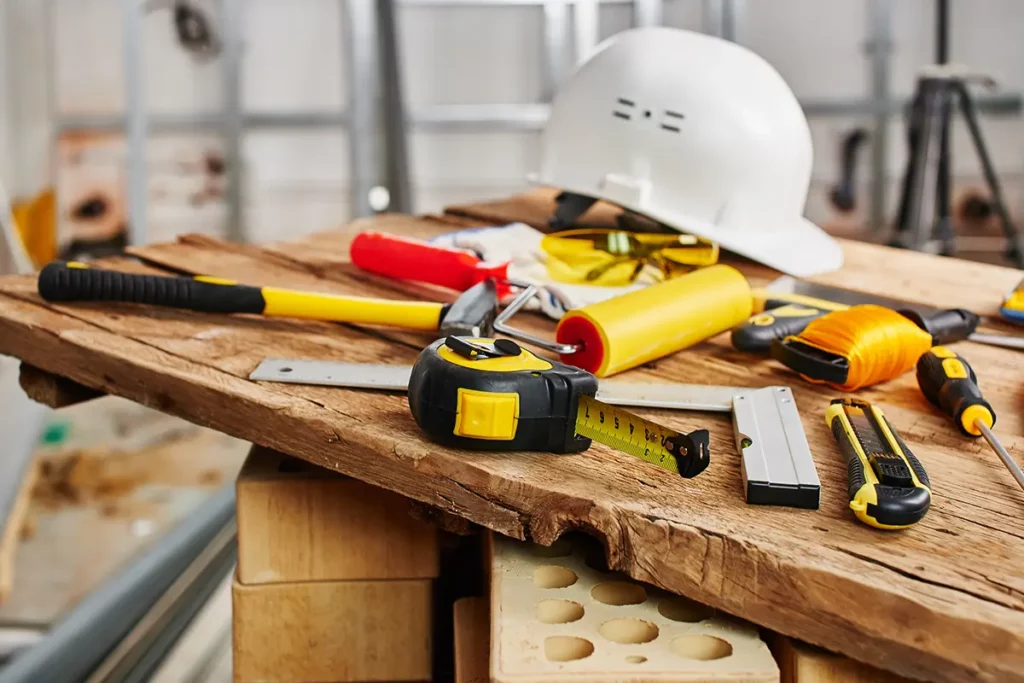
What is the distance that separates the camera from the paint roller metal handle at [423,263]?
1.05m

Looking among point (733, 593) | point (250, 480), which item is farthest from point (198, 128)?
point (733, 593)

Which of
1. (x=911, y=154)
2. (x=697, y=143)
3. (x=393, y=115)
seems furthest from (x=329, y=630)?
(x=911, y=154)

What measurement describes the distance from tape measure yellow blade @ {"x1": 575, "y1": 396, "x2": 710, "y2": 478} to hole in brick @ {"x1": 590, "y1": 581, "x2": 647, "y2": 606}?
0.08 m

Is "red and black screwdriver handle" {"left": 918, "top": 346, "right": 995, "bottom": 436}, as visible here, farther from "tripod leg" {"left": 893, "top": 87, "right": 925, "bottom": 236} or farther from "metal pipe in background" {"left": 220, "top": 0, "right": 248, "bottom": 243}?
"metal pipe in background" {"left": 220, "top": 0, "right": 248, "bottom": 243}

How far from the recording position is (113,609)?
3.81 feet

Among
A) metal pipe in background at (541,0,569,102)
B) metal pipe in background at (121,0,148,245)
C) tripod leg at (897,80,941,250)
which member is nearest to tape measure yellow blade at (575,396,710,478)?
tripod leg at (897,80,941,250)

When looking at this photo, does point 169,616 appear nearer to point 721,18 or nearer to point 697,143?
point 697,143

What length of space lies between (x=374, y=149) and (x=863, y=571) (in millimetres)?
2948

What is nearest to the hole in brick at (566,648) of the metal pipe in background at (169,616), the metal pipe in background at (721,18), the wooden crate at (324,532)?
the wooden crate at (324,532)

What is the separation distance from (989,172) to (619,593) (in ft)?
8.55

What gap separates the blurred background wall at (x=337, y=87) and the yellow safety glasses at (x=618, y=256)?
239 cm

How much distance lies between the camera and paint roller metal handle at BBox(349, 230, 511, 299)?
3.45 feet

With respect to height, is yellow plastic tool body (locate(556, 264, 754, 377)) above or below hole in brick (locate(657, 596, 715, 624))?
above

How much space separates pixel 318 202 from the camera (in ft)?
12.8
